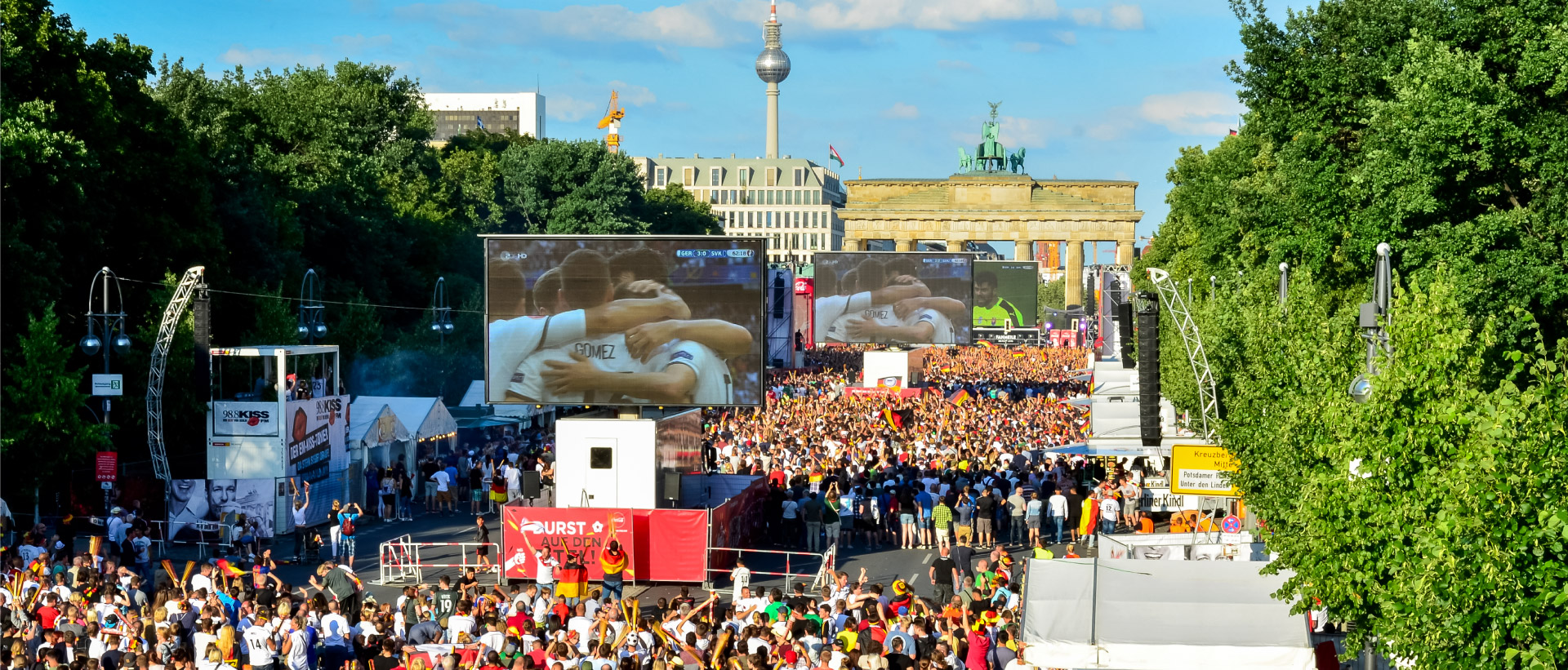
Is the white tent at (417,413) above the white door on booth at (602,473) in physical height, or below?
above

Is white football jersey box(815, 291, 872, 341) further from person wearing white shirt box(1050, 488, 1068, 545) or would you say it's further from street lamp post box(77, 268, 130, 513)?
person wearing white shirt box(1050, 488, 1068, 545)

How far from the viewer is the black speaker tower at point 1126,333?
4262 cm

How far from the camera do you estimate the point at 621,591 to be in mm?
20672

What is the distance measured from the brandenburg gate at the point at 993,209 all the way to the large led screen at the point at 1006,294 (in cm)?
2231

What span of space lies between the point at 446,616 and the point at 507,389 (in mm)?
7601

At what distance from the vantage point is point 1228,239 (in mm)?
41000

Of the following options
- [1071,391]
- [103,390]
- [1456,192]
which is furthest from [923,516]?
[1071,391]

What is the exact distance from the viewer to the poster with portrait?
26000 millimetres

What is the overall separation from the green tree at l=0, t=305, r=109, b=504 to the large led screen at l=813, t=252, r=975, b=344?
31.9 metres

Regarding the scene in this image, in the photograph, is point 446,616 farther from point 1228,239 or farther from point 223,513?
point 1228,239

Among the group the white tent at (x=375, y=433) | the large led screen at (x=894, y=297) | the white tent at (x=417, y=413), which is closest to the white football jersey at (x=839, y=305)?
the large led screen at (x=894, y=297)

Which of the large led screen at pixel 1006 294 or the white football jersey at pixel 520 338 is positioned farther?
the large led screen at pixel 1006 294

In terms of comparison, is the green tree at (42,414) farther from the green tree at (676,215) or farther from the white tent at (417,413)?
the green tree at (676,215)

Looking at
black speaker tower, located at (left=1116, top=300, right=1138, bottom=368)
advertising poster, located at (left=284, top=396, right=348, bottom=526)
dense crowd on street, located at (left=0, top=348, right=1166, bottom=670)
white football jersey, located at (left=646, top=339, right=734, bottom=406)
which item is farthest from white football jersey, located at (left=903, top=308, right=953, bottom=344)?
white football jersey, located at (left=646, top=339, right=734, bottom=406)
